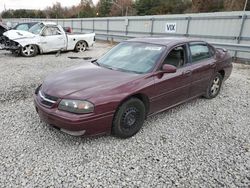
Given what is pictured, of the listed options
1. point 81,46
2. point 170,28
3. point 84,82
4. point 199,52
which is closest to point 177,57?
point 199,52

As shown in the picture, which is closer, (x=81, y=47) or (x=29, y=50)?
(x=29, y=50)

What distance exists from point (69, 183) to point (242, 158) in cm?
239

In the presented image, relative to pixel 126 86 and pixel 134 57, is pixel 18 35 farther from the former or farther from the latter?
pixel 126 86

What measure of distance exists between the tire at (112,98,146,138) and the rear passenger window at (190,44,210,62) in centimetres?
176

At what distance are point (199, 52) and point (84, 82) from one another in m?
2.68

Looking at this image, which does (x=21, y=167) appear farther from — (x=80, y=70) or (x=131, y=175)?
(x=80, y=70)

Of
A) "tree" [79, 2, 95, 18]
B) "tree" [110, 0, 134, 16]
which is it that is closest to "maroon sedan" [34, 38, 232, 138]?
"tree" [110, 0, 134, 16]

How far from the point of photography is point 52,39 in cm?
1104

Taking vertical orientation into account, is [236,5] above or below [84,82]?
above

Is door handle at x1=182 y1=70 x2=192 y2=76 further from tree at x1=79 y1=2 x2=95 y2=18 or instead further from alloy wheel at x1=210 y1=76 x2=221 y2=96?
tree at x1=79 y1=2 x2=95 y2=18

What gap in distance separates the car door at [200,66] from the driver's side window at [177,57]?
238 millimetres

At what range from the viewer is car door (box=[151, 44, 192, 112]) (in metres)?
3.92

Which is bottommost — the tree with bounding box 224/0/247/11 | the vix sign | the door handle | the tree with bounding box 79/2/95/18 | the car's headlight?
the car's headlight

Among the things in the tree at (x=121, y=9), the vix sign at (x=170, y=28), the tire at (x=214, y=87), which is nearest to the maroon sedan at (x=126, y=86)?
the tire at (x=214, y=87)
